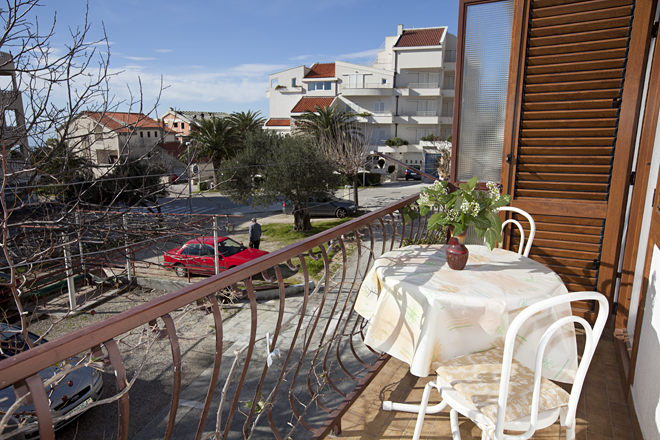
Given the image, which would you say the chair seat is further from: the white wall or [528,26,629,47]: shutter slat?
[528,26,629,47]: shutter slat

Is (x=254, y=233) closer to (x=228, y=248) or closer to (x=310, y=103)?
(x=228, y=248)

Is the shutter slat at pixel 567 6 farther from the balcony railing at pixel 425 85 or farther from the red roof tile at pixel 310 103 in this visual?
the balcony railing at pixel 425 85

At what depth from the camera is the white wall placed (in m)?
1.69

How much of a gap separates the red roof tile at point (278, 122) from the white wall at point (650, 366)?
3444 centimetres

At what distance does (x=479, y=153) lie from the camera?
138 inches

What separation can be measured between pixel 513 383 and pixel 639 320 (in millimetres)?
1113

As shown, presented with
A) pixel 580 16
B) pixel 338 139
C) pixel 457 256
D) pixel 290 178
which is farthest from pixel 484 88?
pixel 338 139

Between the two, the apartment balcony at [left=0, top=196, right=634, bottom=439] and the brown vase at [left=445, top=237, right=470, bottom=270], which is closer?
the apartment balcony at [left=0, top=196, right=634, bottom=439]

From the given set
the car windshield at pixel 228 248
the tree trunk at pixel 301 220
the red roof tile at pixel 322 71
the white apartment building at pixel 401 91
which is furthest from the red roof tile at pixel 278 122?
the car windshield at pixel 228 248

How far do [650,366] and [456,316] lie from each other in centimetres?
102

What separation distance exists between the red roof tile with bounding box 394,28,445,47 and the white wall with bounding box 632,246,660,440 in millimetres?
34167

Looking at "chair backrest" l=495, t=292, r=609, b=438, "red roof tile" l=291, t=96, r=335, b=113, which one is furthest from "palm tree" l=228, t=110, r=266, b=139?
"chair backrest" l=495, t=292, r=609, b=438

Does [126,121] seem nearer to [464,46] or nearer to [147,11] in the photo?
[147,11]

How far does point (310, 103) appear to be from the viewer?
33.5 metres
